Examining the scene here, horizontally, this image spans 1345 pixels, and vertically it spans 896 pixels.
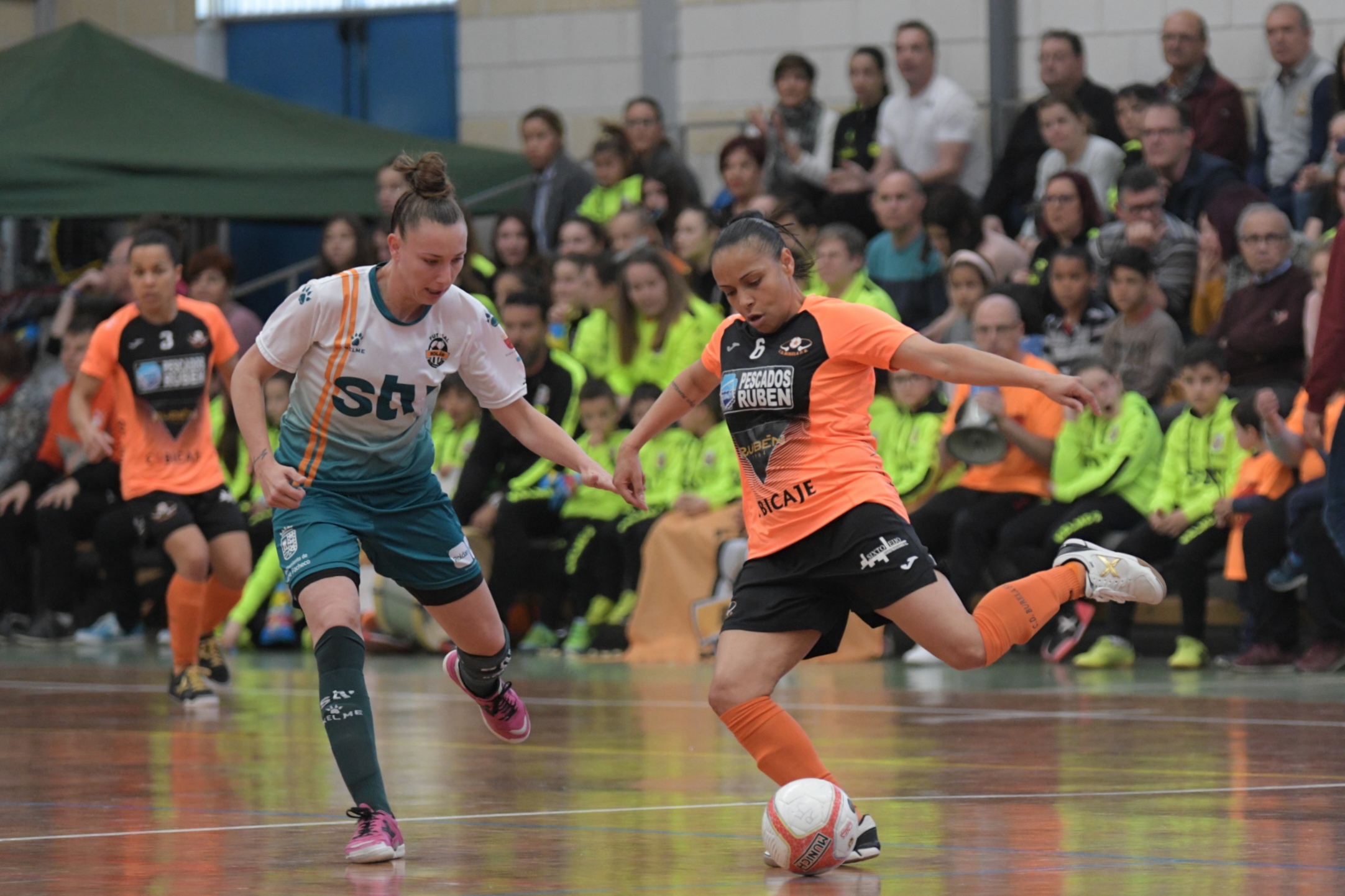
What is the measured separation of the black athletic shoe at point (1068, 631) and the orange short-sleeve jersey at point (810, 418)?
5648mm

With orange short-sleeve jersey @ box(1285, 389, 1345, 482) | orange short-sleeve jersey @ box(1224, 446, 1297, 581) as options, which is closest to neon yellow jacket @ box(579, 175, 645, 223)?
orange short-sleeve jersey @ box(1224, 446, 1297, 581)

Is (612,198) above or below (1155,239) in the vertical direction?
above

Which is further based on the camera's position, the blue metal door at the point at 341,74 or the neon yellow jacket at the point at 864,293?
the blue metal door at the point at 341,74

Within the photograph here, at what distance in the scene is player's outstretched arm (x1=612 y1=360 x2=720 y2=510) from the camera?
5977 mm

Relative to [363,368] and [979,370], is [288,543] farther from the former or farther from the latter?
[979,370]

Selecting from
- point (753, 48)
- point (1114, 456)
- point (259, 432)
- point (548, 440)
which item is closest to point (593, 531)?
point (1114, 456)

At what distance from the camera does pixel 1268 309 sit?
11438 mm

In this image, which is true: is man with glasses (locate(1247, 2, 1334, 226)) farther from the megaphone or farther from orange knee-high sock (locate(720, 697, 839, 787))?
orange knee-high sock (locate(720, 697, 839, 787))

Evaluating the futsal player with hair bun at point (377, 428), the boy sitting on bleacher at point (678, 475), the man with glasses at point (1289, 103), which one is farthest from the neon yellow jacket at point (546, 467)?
the futsal player with hair bun at point (377, 428)

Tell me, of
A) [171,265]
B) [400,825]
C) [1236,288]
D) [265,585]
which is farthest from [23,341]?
[400,825]

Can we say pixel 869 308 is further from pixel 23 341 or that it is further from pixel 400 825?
pixel 23 341

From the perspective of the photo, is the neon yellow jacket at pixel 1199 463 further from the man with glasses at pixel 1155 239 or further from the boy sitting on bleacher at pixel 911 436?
the boy sitting on bleacher at pixel 911 436

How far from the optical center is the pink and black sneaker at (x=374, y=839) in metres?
5.10

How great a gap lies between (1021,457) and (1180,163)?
2.29m
